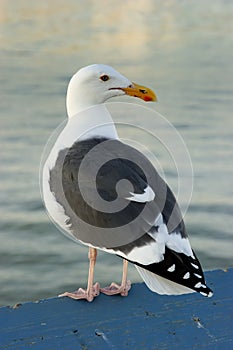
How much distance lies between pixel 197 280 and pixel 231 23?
10129 millimetres

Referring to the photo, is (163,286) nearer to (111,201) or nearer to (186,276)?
(186,276)

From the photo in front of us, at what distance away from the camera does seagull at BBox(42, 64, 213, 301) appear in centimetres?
199

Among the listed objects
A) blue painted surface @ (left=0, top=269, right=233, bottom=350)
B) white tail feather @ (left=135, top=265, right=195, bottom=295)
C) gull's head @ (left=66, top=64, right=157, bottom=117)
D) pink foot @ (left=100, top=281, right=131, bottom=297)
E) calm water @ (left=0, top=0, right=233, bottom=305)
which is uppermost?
gull's head @ (left=66, top=64, right=157, bottom=117)

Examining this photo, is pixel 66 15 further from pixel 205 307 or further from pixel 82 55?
pixel 205 307

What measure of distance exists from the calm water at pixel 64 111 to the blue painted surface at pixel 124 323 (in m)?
1.92

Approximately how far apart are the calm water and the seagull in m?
1.91

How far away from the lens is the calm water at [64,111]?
4250mm

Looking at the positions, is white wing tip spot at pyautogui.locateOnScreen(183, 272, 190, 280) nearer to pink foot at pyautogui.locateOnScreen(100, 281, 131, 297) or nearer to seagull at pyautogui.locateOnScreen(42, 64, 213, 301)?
seagull at pyautogui.locateOnScreen(42, 64, 213, 301)

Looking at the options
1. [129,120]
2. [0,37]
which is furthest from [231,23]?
[129,120]

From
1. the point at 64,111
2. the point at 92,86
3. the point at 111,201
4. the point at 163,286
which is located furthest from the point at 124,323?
the point at 64,111

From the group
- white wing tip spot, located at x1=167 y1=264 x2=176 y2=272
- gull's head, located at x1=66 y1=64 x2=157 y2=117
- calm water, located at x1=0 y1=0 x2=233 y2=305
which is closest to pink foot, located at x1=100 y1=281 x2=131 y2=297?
white wing tip spot, located at x1=167 y1=264 x2=176 y2=272

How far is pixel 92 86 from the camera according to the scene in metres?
2.28

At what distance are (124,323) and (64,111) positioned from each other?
14.4ft

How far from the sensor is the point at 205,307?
6.84 feet
